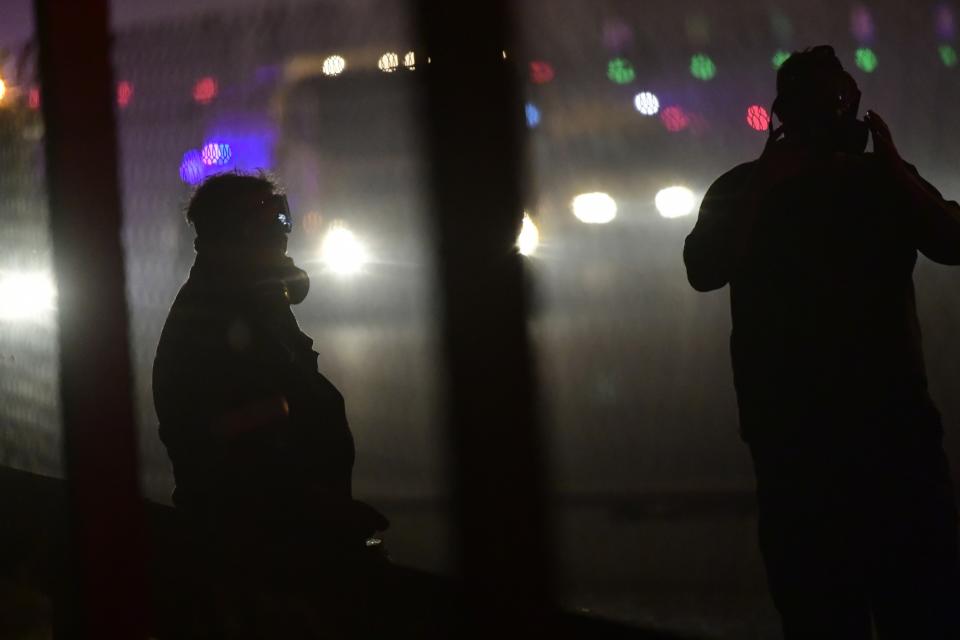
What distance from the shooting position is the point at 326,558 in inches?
73.4

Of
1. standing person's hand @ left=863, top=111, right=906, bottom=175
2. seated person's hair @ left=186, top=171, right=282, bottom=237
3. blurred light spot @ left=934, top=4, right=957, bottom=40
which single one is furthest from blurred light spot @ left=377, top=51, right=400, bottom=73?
blurred light spot @ left=934, top=4, right=957, bottom=40

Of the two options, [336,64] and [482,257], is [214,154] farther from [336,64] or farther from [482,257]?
[482,257]

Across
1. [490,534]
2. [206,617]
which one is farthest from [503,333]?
[206,617]

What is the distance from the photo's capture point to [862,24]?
30.7 ft

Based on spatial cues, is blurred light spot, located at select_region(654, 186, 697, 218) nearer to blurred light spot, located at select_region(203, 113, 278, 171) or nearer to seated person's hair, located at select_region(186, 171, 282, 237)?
blurred light spot, located at select_region(203, 113, 278, 171)

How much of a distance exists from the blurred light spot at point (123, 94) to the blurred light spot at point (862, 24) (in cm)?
852

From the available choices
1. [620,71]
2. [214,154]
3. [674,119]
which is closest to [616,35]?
[620,71]

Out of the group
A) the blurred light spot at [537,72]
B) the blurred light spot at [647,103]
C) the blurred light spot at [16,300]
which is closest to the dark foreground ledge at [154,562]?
the blurred light spot at [537,72]

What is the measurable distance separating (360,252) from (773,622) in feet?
34.3

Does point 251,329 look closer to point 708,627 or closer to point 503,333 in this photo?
point 503,333

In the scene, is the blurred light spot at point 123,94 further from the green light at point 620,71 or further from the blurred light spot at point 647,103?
the blurred light spot at point 647,103

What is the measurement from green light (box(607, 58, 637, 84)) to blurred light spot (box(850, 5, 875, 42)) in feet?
6.91

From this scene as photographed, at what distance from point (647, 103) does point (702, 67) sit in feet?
4.43

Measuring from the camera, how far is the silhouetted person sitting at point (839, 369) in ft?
5.73
